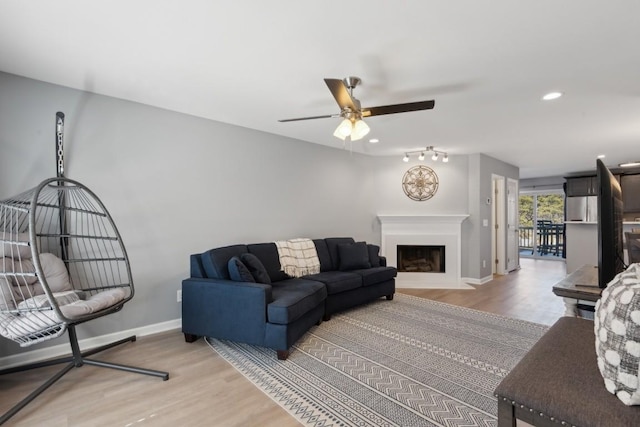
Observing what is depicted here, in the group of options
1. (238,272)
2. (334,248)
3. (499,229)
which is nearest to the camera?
(238,272)

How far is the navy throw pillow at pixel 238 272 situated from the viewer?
2.89 m

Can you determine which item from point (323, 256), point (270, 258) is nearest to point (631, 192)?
point (323, 256)

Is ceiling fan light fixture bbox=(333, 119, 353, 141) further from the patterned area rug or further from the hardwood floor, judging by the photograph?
the hardwood floor

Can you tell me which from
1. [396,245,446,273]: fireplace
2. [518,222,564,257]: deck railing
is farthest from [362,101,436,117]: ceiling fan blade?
[518,222,564,257]: deck railing

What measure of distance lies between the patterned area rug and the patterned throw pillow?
1.03m

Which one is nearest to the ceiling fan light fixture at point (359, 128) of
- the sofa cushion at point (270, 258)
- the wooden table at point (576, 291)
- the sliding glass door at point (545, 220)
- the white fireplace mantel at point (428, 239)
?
the wooden table at point (576, 291)

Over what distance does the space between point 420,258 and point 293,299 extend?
347 cm

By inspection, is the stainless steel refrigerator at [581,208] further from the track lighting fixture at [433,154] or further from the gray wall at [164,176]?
the gray wall at [164,176]

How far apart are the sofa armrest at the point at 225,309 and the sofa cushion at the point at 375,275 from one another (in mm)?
1556

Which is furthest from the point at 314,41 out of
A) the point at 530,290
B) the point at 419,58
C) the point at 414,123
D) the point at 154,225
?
the point at 530,290

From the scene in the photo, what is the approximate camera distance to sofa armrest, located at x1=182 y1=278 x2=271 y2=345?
8.69 ft

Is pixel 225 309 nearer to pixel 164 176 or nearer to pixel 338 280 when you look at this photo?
pixel 338 280

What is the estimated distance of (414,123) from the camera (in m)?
3.69

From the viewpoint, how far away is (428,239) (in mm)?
5406
